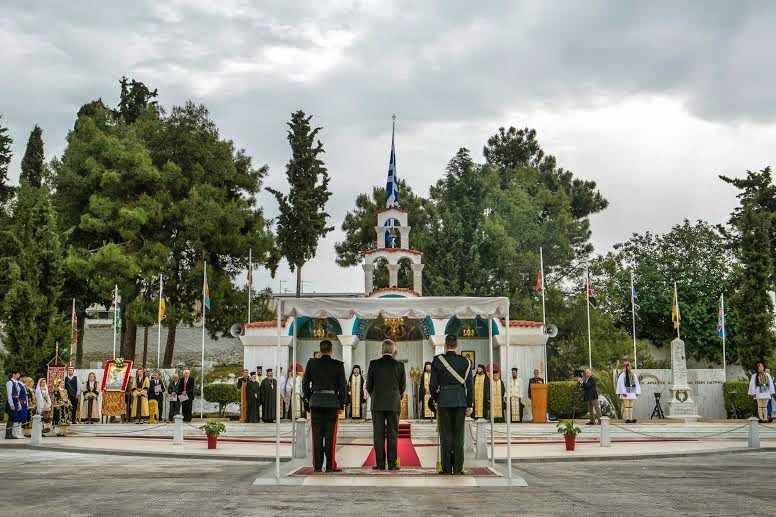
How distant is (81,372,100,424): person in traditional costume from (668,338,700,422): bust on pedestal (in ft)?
59.4

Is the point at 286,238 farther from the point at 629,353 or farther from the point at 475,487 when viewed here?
the point at 475,487

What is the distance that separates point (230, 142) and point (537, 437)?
91.9 feet

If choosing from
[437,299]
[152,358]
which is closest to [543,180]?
[152,358]

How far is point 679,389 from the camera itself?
97.4 ft

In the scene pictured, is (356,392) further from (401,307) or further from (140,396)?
(401,307)

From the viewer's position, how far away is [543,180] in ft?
199

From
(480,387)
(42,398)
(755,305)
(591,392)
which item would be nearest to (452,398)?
(480,387)

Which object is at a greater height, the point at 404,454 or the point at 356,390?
the point at 356,390

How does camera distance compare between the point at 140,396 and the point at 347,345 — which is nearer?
the point at 140,396

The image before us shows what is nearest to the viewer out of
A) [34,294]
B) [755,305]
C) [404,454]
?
[404,454]

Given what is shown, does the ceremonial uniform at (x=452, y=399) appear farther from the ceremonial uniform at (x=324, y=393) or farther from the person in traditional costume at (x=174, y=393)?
the person in traditional costume at (x=174, y=393)

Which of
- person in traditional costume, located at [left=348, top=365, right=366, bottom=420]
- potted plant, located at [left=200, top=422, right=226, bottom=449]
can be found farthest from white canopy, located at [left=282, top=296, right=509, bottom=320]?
person in traditional costume, located at [left=348, top=365, right=366, bottom=420]

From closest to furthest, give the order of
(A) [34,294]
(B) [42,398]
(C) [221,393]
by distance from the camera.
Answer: (B) [42,398] → (A) [34,294] → (C) [221,393]

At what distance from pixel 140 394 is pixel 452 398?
18.0m
